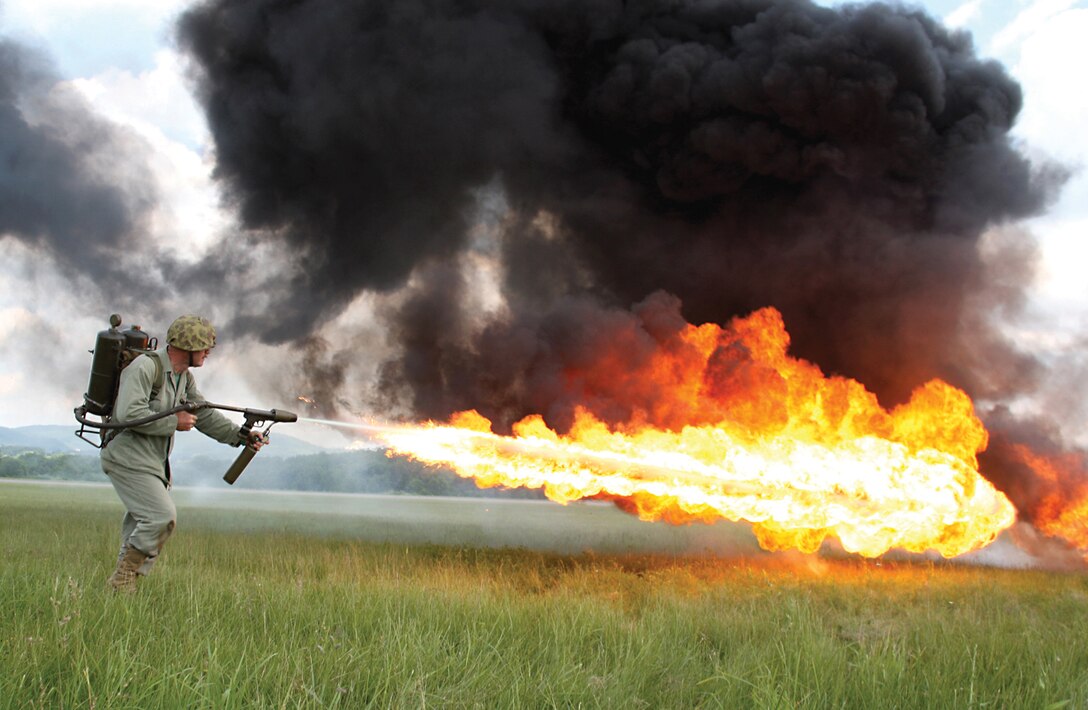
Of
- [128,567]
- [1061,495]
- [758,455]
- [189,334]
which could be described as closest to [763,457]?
[758,455]

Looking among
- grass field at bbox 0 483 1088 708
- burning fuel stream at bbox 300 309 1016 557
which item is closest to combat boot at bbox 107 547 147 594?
grass field at bbox 0 483 1088 708

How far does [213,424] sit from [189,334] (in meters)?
1.00

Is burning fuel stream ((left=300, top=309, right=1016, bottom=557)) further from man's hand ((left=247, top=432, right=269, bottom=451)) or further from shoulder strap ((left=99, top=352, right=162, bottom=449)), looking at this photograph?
shoulder strap ((left=99, top=352, right=162, bottom=449))

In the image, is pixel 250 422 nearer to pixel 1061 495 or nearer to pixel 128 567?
pixel 128 567

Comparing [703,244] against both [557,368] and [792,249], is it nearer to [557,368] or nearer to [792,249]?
A: [792,249]

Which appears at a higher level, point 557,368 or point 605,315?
point 605,315

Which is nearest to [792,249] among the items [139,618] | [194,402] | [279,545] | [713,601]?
[713,601]

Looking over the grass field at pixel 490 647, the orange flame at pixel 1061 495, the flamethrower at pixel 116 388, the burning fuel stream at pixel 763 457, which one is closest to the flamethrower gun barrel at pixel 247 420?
the flamethrower at pixel 116 388

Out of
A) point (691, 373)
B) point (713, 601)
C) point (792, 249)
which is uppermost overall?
point (792, 249)

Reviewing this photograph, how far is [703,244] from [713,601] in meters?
11.1

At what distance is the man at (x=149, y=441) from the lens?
7.36 meters

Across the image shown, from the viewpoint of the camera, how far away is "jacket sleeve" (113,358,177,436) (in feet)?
23.7

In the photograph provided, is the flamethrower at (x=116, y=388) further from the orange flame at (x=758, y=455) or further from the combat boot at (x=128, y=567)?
the orange flame at (x=758, y=455)

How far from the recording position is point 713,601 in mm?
9406
